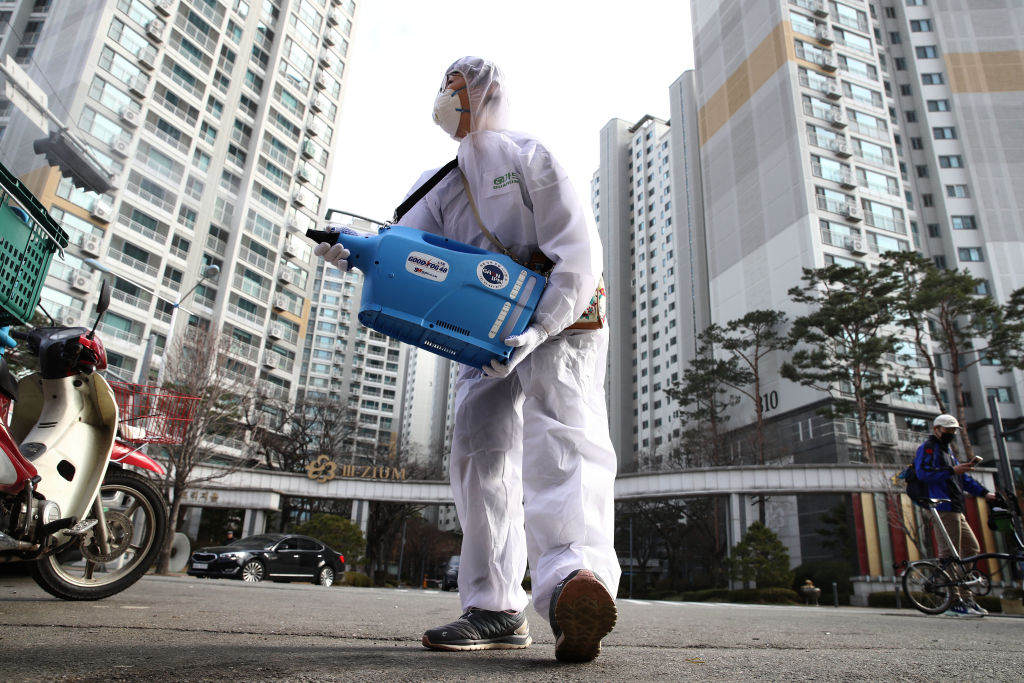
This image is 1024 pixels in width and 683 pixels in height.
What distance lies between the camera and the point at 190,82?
41.8 m

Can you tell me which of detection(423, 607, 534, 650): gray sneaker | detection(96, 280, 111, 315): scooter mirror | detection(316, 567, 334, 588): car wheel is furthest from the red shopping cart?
detection(316, 567, 334, 588): car wheel

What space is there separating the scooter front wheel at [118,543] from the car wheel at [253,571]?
1138 centimetres

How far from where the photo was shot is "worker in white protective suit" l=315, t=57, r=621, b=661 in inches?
73.0

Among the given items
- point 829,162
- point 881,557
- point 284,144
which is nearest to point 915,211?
point 829,162

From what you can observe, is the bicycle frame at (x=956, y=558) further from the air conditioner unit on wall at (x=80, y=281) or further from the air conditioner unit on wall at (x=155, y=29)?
the air conditioner unit on wall at (x=155, y=29)

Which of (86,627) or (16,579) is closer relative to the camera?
(86,627)

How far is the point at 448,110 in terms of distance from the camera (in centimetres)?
259

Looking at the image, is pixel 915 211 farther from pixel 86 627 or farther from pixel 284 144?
pixel 86 627

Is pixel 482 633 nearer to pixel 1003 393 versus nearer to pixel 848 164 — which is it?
pixel 1003 393

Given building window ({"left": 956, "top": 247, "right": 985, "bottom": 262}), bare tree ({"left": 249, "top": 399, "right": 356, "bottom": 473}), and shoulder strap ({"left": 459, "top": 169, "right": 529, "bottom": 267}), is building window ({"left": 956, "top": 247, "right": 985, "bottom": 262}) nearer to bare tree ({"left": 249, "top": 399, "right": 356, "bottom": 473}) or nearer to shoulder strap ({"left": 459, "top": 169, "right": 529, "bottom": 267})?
bare tree ({"left": 249, "top": 399, "right": 356, "bottom": 473})

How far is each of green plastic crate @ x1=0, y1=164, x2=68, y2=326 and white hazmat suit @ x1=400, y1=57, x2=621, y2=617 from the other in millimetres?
1339

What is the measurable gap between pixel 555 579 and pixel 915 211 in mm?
55300

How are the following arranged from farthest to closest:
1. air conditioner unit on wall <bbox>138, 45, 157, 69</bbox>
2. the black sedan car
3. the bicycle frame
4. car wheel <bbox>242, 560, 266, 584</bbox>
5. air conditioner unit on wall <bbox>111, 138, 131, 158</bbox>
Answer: air conditioner unit on wall <bbox>138, 45, 157, 69</bbox> → air conditioner unit on wall <bbox>111, 138, 131, 158</bbox> → car wheel <bbox>242, 560, 266, 584</bbox> → the black sedan car → the bicycle frame

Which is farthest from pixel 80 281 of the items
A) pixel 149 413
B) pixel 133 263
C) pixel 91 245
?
pixel 149 413
